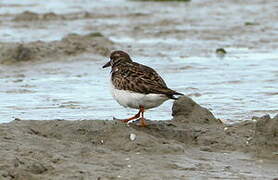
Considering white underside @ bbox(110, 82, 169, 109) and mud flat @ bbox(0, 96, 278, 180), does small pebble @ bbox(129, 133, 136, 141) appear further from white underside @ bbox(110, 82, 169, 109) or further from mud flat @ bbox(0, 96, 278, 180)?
white underside @ bbox(110, 82, 169, 109)

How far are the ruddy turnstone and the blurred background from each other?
1.70m

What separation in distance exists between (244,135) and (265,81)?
498 cm

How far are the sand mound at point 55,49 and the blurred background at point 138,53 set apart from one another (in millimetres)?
20

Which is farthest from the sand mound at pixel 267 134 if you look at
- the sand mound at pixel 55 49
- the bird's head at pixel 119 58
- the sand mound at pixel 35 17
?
the sand mound at pixel 35 17

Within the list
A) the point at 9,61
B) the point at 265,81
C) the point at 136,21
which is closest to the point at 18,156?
the point at 265,81

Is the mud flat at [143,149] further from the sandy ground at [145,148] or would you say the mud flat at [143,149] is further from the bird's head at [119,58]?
the bird's head at [119,58]

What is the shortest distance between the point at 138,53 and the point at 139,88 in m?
8.37

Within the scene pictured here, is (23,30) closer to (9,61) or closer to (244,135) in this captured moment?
(9,61)

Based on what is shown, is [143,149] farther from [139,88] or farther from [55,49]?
[55,49]

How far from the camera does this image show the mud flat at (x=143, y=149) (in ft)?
22.8

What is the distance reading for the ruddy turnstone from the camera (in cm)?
830

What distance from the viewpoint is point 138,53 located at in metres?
16.7

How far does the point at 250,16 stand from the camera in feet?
75.3

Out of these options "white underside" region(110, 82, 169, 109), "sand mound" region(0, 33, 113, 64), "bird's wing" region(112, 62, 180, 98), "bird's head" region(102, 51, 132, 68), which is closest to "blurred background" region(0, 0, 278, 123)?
"sand mound" region(0, 33, 113, 64)
